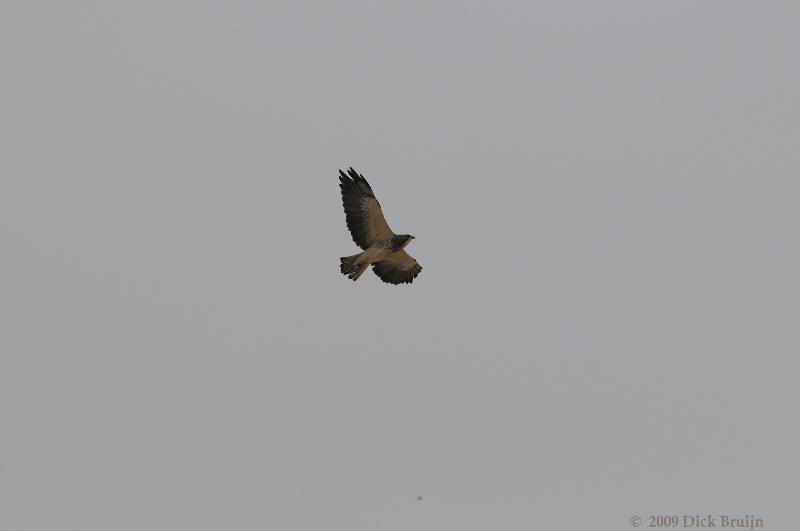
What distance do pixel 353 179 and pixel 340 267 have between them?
3.14 m

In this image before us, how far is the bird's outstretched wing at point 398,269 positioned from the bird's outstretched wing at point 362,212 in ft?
5.32

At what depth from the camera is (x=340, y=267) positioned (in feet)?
196

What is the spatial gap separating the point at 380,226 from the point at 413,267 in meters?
2.81

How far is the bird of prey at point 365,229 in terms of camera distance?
194ft

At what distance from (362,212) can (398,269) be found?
3201 millimetres

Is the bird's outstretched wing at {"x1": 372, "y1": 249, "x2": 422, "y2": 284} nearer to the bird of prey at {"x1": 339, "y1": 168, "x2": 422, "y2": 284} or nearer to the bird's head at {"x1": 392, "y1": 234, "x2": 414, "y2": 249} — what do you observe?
the bird of prey at {"x1": 339, "y1": 168, "x2": 422, "y2": 284}

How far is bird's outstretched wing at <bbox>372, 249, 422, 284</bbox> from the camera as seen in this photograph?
61375 mm

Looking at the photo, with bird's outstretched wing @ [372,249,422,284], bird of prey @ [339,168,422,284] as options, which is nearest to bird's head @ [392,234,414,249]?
bird of prey @ [339,168,422,284]

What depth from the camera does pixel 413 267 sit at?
203ft

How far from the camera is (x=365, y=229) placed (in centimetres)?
5978

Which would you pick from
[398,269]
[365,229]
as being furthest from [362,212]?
[398,269]

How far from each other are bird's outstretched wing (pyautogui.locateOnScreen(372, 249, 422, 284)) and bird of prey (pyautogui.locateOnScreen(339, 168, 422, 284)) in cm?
48

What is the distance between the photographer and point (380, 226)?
59656 millimetres

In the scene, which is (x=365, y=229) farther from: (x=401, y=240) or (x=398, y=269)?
(x=398, y=269)
